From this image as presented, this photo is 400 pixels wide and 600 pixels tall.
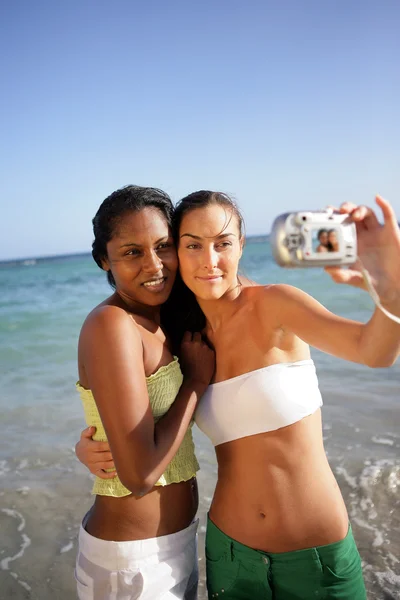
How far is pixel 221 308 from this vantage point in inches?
98.1

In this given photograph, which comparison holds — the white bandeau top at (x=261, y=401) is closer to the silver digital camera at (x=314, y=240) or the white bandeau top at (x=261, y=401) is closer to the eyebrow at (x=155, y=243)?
the eyebrow at (x=155, y=243)

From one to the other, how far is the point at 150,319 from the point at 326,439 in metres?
3.03

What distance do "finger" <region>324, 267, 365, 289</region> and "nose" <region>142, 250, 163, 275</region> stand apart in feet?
2.88

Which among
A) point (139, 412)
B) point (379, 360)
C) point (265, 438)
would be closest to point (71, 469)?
point (265, 438)

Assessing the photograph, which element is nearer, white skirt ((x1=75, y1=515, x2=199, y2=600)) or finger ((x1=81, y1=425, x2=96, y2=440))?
white skirt ((x1=75, y1=515, x2=199, y2=600))

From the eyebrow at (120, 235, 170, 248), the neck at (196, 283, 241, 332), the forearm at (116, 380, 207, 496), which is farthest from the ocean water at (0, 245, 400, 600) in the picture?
the forearm at (116, 380, 207, 496)

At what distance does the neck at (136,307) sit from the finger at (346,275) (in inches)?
40.0

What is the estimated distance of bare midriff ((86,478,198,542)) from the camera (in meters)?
2.11

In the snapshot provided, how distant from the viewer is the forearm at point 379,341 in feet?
5.57

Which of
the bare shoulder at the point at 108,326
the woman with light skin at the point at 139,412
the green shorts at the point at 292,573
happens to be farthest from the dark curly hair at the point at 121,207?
the green shorts at the point at 292,573

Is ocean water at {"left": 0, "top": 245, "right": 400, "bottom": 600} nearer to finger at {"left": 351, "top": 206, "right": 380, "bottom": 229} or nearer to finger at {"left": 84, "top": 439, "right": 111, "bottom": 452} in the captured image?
finger at {"left": 84, "top": 439, "right": 111, "bottom": 452}

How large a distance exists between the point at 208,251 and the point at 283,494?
1023 mm

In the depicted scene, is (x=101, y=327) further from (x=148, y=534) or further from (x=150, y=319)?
(x=148, y=534)

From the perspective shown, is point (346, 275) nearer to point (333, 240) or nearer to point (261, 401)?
point (333, 240)
